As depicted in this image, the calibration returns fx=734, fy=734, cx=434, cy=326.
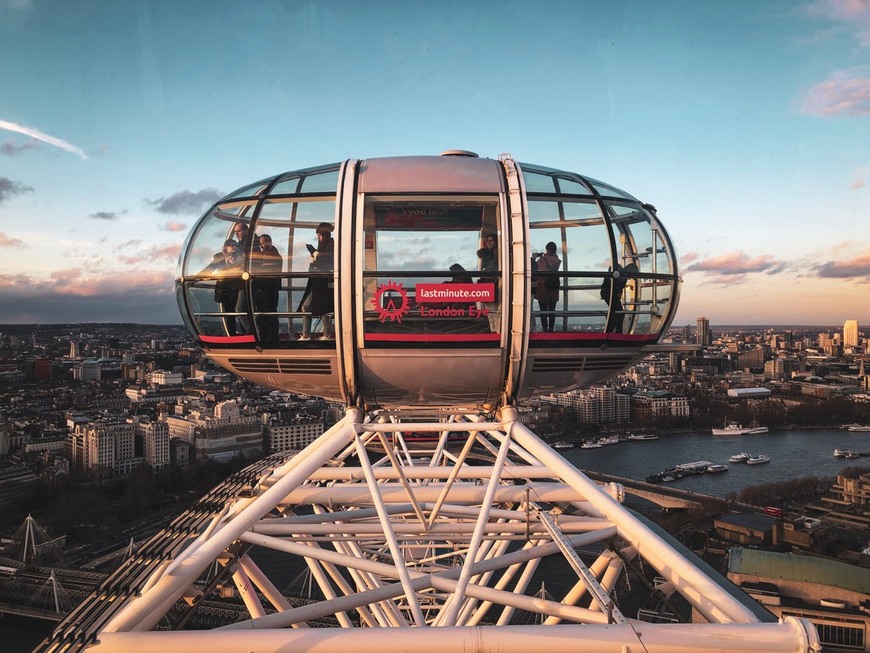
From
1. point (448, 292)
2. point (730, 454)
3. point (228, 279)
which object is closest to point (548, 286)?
point (448, 292)

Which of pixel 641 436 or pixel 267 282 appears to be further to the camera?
pixel 641 436

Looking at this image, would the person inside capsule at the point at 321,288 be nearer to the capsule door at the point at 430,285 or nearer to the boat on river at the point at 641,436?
the capsule door at the point at 430,285

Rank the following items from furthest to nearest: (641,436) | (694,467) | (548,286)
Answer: (641,436) < (694,467) < (548,286)

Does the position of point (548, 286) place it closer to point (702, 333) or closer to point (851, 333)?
point (702, 333)

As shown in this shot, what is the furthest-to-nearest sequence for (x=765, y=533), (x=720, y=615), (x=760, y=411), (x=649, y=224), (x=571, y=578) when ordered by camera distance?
1. (x=760, y=411)
2. (x=765, y=533)
3. (x=571, y=578)
4. (x=649, y=224)
5. (x=720, y=615)

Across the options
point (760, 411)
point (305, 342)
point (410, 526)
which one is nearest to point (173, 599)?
point (305, 342)

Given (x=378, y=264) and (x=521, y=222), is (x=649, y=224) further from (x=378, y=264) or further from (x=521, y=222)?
(x=378, y=264)

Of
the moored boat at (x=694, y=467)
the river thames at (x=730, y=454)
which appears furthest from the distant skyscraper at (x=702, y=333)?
the moored boat at (x=694, y=467)
